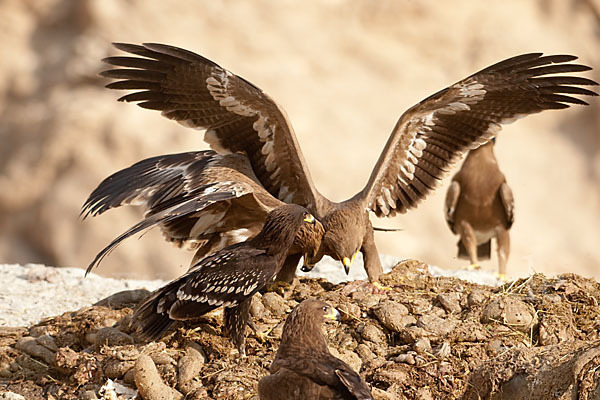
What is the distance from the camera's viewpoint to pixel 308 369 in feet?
15.6

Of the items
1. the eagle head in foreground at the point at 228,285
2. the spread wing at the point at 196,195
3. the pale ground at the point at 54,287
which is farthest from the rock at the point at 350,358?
the pale ground at the point at 54,287

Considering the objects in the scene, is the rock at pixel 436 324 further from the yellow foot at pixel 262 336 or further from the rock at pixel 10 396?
the rock at pixel 10 396

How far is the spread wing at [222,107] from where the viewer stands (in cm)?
714

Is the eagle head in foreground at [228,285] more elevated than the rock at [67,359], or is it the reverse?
the eagle head in foreground at [228,285]

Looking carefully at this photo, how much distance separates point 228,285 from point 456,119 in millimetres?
2963

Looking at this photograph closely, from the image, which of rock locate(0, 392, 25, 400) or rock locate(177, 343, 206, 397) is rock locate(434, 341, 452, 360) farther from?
rock locate(0, 392, 25, 400)

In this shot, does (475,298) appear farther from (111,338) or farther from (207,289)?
(111,338)

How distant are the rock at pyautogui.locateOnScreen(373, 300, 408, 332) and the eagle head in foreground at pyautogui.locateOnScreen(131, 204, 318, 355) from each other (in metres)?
→ 0.74

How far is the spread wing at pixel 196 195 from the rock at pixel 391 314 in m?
1.16

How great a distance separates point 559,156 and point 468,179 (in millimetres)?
8077

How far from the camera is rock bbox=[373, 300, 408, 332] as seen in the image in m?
6.19

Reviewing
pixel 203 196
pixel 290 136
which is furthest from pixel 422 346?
pixel 290 136

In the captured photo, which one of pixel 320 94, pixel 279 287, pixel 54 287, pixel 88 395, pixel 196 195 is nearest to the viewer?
pixel 88 395

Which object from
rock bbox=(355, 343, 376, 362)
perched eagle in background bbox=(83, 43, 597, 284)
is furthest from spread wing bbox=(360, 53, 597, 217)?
rock bbox=(355, 343, 376, 362)
